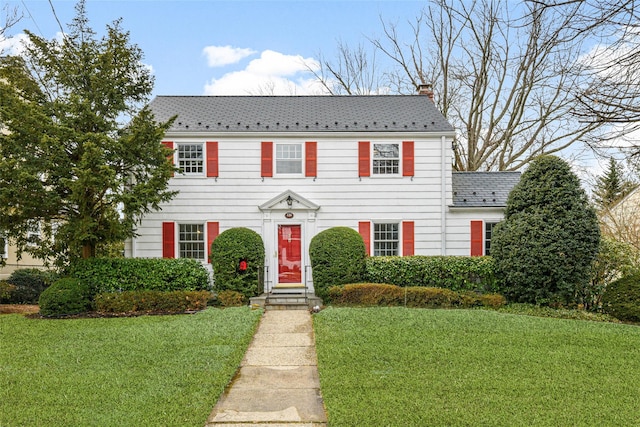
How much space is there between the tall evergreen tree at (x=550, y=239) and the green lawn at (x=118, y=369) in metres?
6.76

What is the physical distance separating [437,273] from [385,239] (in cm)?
219

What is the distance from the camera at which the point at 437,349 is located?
7.07 metres

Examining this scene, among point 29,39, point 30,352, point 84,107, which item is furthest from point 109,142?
point 30,352

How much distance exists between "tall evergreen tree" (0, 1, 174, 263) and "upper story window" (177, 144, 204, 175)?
82.1 inches

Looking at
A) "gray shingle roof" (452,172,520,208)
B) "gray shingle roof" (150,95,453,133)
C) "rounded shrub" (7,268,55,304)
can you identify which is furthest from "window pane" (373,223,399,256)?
"rounded shrub" (7,268,55,304)

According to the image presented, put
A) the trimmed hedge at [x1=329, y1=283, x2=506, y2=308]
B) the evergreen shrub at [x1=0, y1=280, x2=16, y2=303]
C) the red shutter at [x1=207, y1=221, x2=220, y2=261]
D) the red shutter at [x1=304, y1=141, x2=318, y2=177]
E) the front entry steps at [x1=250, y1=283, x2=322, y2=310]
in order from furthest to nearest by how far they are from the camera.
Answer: the red shutter at [x1=304, y1=141, x2=318, y2=177] → the red shutter at [x1=207, y1=221, x2=220, y2=261] → the evergreen shrub at [x1=0, y1=280, x2=16, y2=303] → the front entry steps at [x1=250, y1=283, x2=322, y2=310] → the trimmed hedge at [x1=329, y1=283, x2=506, y2=308]

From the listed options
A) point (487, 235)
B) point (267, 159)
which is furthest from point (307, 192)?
point (487, 235)

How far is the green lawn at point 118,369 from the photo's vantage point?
468 centimetres

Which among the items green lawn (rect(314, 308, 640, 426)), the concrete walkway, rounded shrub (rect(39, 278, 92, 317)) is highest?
rounded shrub (rect(39, 278, 92, 317))

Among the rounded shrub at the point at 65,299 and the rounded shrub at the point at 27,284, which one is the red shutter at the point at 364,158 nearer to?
the rounded shrub at the point at 65,299

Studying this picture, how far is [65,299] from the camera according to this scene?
10.7 m

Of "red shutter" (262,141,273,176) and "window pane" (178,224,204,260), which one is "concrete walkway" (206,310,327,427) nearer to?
"window pane" (178,224,204,260)

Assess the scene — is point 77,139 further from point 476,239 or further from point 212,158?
point 476,239

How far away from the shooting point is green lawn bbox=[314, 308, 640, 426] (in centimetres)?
464
